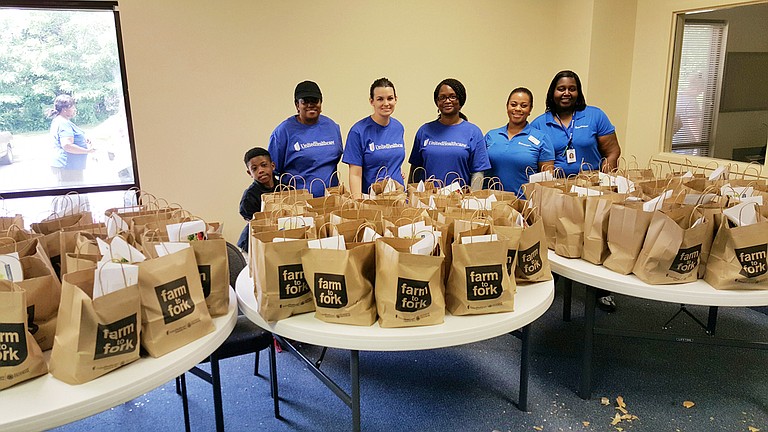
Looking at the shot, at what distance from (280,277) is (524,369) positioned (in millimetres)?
1208

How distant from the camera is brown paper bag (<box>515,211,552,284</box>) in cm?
185

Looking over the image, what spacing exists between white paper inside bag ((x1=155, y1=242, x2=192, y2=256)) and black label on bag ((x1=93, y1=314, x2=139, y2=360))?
0.24m

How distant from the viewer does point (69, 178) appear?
3730 mm

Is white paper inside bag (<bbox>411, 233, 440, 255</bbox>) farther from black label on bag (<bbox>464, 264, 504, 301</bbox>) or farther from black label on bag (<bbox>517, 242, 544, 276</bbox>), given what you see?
black label on bag (<bbox>517, 242, 544, 276</bbox>)

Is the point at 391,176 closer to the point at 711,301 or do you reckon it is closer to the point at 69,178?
the point at 711,301

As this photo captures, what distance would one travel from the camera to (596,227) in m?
2.04

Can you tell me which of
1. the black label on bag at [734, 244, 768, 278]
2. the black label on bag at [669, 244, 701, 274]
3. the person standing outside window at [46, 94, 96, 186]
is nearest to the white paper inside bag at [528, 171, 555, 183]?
the black label on bag at [669, 244, 701, 274]

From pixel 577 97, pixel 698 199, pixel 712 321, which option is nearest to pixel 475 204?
pixel 698 199

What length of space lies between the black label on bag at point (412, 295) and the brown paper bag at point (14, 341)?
0.96 meters

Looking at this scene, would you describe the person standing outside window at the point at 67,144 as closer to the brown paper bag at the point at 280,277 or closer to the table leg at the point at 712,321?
the brown paper bag at the point at 280,277

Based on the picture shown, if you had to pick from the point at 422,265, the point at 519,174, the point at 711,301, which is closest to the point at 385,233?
the point at 422,265

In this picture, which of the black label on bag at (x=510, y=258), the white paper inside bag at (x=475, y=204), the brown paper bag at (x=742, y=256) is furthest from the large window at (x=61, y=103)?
the brown paper bag at (x=742, y=256)

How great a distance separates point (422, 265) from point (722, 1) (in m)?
3.67

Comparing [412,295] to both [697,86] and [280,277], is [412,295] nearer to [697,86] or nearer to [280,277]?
[280,277]
